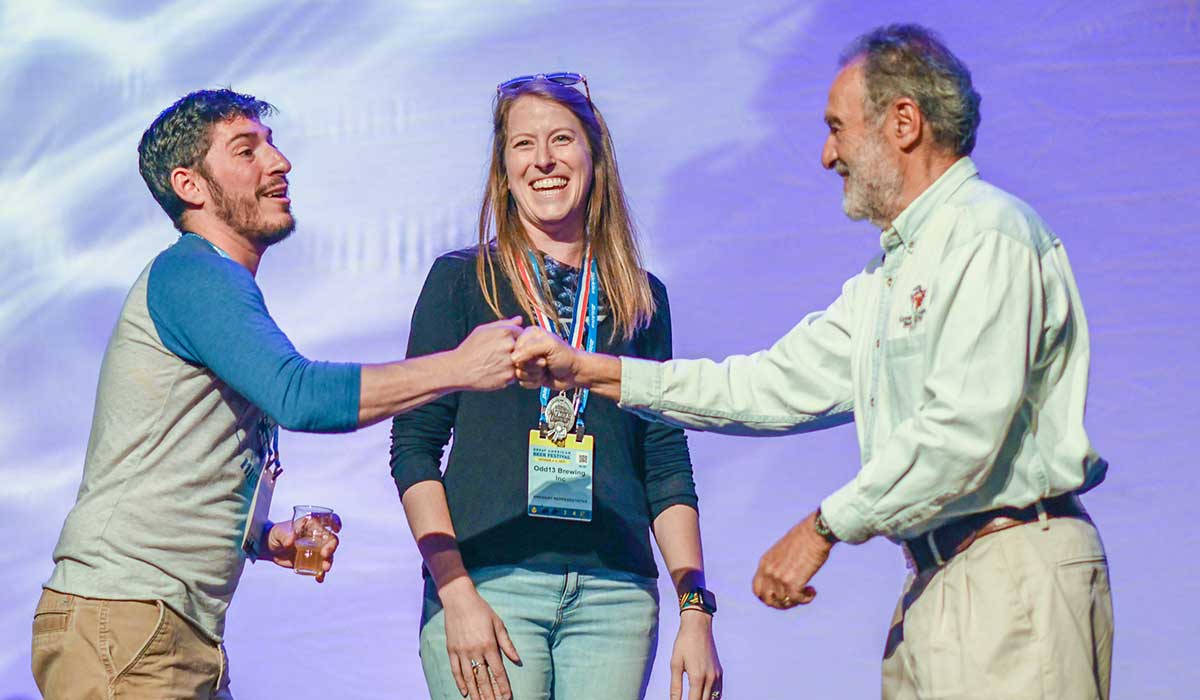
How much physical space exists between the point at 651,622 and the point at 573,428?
354 millimetres

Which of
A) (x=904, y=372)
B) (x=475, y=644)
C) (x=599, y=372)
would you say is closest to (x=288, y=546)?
(x=475, y=644)

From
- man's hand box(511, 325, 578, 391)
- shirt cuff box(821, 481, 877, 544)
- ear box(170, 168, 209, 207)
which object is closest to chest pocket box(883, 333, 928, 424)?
shirt cuff box(821, 481, 877, 544)

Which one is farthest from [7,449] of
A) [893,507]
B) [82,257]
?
[893,507]

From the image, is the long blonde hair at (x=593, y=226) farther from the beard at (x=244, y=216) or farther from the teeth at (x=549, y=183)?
the beard at (x=244, y=216)

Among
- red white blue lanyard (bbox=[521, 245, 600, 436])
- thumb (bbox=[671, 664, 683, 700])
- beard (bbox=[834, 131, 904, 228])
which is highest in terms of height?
beard (bbox=[834, 131, 904, 228])

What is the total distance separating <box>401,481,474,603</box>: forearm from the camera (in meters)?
2.24

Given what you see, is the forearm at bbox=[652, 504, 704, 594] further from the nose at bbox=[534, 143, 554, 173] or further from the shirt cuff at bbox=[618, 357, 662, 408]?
the nose at bbox=[534, 143, 554, 173]

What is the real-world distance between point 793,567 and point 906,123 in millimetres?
662

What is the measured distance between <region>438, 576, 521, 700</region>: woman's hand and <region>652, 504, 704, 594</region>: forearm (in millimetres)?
349

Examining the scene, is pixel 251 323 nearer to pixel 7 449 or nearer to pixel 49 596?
pixel 49 596

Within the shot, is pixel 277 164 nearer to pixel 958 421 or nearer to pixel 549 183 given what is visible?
pixel 549 183

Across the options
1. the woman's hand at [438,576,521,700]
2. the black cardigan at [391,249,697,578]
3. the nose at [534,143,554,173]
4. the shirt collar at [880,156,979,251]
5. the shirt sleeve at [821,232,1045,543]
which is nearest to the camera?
the shirt sleeve at [821,232,1045,543]

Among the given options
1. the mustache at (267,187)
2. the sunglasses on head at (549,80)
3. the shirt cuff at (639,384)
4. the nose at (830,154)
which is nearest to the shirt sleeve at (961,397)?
the nose at (830,154)

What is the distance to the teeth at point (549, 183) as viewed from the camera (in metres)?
2.52
